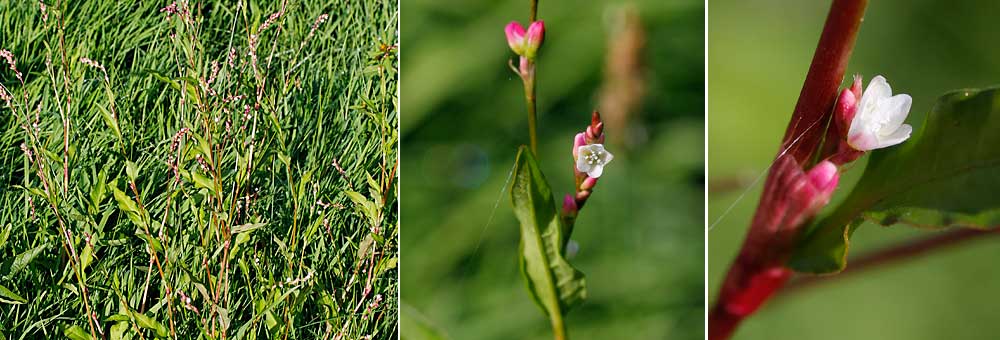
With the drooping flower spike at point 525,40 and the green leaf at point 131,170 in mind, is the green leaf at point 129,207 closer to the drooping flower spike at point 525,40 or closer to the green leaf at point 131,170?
the green leaf at point 131,170

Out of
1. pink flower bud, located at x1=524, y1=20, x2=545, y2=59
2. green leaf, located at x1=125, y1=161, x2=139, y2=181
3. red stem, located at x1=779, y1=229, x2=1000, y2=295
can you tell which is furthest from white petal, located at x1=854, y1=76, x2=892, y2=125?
green leaf, located at x1=125, y1=161, x2=139, y2=181

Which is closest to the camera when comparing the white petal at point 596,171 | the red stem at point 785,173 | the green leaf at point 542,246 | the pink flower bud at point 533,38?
the red stem at point 785,173

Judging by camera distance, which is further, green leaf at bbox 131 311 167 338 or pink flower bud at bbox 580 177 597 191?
green leaf at bbox 131 311 167 338

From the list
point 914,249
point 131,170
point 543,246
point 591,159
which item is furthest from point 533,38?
point 131,170

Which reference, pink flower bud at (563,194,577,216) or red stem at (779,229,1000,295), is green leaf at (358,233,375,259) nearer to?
pink flower bud at (563,194,577,216)

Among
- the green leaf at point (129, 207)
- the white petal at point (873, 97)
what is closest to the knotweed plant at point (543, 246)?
the white petal at point (873, 97)

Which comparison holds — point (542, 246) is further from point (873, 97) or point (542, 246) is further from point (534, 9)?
point (534, 9)

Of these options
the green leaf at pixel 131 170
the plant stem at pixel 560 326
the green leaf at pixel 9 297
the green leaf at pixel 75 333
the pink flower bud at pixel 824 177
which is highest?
the pink flower bud at pixel 824 177
